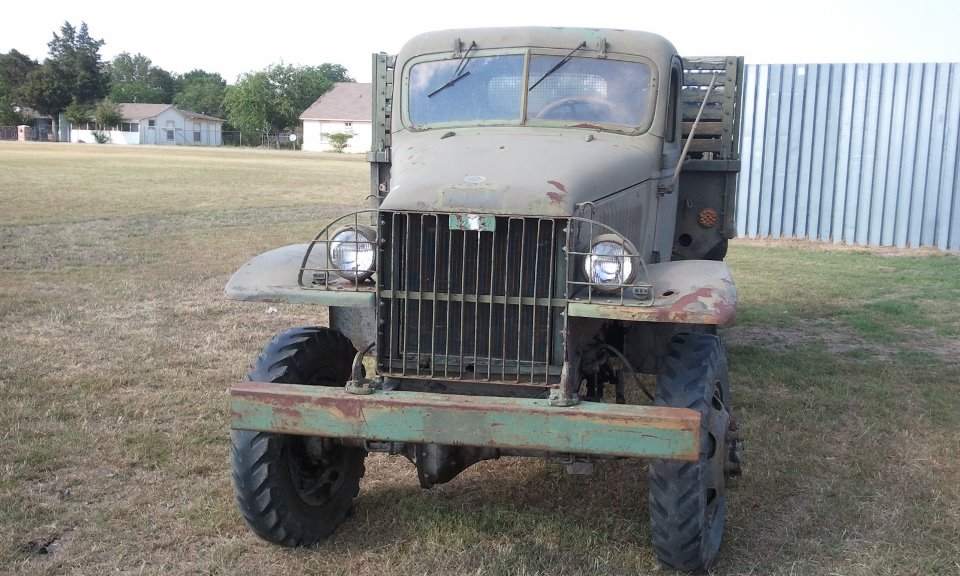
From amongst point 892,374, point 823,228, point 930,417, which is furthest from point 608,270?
point 823,228

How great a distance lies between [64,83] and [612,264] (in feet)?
285

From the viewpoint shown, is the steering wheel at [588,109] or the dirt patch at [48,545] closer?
→ the dirt patch at [48,545]

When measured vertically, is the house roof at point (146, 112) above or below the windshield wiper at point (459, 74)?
above

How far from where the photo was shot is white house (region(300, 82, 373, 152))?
3054 inches

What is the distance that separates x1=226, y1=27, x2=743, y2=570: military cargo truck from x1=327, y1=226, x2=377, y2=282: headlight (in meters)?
0.01

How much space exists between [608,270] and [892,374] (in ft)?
15.0

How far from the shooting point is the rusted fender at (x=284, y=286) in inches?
157

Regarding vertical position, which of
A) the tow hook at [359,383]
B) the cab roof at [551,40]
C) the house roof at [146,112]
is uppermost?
the house roof at [146,112]

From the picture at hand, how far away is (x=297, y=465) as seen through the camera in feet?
14.5

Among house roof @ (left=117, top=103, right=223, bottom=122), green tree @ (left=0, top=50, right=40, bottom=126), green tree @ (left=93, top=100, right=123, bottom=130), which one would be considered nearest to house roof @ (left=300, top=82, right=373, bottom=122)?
house roof @ (left=117, top=103, right=223, bottom=122)

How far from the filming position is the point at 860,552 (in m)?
4.32

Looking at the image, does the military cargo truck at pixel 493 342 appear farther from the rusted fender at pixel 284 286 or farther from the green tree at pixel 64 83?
the green tree at pixel 64 83

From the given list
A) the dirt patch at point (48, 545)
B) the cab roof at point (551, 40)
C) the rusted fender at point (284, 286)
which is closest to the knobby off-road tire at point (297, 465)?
the rusted fender at point (284, 286)

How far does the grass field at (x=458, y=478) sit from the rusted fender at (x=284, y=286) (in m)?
1.23
